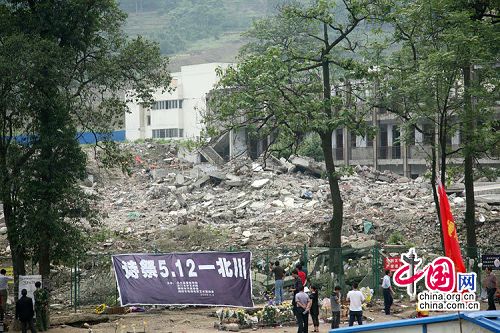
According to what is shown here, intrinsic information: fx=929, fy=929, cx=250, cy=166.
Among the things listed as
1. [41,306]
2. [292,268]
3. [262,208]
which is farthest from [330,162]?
[262,208]

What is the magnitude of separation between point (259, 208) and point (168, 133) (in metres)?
42.0

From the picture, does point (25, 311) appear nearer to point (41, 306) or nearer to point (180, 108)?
point (41, 306)

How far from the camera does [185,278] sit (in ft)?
83.5

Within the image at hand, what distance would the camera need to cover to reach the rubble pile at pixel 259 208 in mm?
40125

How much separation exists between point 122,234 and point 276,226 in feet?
23.5

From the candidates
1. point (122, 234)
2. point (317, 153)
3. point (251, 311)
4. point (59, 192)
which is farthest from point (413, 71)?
point (317, 153)

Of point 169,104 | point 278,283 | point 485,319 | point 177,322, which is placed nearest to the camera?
point 485,319

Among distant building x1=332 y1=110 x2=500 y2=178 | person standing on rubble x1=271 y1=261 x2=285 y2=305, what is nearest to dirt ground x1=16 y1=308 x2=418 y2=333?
person standing on rubble x1=271 y1=261 x2=285 y2=305

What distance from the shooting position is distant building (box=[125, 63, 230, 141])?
84.1 metres

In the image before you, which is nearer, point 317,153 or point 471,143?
point 471,143

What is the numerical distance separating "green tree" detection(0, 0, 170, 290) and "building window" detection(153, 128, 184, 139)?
200 ft

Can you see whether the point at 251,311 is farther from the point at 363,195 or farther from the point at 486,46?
the point at 363,195

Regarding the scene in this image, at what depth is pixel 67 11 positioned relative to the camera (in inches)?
983

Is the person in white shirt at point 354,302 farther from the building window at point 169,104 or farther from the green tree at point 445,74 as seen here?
the building window at point 169,104
